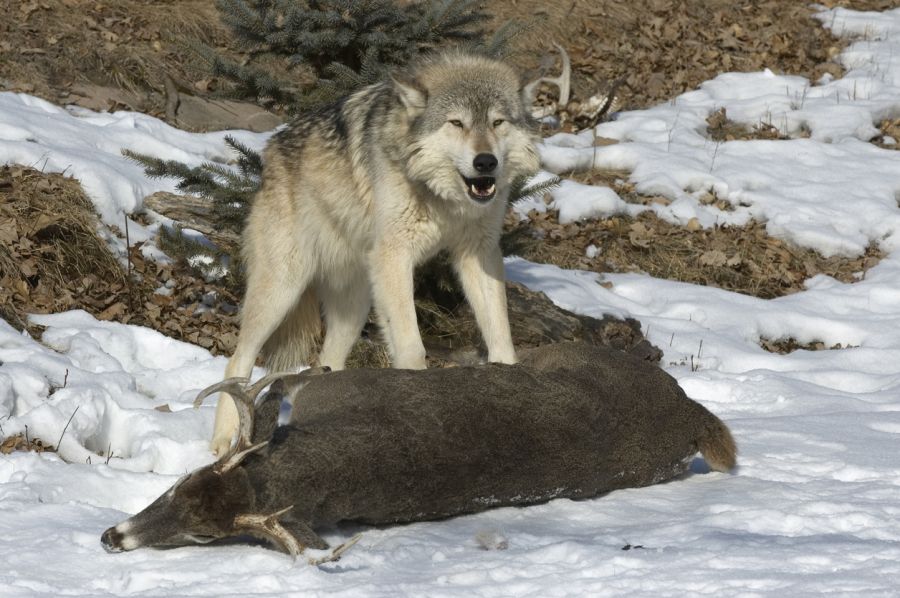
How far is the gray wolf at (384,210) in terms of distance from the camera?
6105 mm

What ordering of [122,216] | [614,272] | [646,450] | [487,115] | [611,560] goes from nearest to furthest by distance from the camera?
[611,560] < [646,450] < [487,115] < [122,216] < [614,272]

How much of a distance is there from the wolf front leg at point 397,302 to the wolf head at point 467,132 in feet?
1.55

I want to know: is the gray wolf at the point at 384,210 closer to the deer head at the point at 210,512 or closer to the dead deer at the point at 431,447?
the dead deer at the point at 431,447

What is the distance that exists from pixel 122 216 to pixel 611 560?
5.89m

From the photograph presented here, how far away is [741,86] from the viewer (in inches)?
543

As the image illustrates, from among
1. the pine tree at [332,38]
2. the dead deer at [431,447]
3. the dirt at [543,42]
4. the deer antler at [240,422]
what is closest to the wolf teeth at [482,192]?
the dead deer at [431,447]

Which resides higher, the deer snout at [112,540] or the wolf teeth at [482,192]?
the wolf teeth at [482,192]

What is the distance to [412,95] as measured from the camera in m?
6.21

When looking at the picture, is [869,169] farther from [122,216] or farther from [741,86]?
[122,216]

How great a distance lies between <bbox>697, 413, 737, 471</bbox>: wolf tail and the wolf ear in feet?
8.08

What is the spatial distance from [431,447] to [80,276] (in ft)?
14.2

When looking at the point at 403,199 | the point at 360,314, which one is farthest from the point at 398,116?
the point at 360,314

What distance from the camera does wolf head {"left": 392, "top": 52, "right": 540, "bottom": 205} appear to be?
19.7 feet

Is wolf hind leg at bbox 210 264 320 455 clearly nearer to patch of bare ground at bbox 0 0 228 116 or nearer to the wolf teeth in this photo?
the wolf teeth
